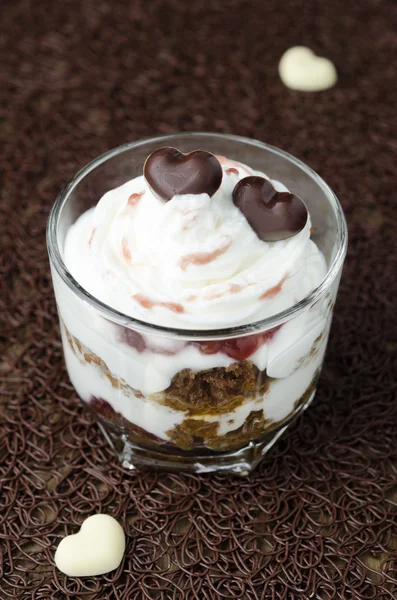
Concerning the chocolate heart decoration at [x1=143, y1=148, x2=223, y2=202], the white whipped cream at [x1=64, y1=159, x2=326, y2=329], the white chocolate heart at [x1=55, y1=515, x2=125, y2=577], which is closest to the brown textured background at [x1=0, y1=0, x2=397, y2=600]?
the white chocolate heart at [x1=55, y1=515, x2=125, y2=577]

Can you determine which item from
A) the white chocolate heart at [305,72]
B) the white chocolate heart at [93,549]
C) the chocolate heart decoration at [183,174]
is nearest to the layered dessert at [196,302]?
the chocolate heart decoration at [183,174]

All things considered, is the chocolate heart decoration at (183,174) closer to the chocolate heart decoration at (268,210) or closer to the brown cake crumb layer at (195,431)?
the chocolate heart decoration at (268,210)

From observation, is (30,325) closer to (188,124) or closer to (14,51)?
(188,124)

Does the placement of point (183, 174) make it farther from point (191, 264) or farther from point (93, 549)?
point (93, 549)

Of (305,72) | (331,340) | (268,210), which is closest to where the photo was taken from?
(268,210)

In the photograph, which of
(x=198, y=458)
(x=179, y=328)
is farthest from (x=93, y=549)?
(x=179, y=328)

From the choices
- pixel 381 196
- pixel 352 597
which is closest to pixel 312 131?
pixel 381 196
